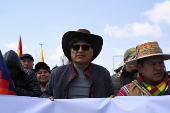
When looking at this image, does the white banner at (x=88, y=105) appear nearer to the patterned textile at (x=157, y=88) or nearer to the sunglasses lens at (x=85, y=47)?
the patterned textile at (x=157, y=88)

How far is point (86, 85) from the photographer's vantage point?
8.40 ft

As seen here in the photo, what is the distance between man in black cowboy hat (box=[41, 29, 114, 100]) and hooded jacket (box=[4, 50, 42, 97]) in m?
0.38

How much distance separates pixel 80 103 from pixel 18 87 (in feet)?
3.67

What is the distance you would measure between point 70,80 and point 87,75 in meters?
0.23

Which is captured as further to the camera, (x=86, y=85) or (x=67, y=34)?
(x=67, y=34)

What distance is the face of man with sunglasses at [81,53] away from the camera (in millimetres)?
2611

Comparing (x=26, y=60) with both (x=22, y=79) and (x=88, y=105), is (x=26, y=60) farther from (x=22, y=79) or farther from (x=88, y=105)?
(x=88, y=105)

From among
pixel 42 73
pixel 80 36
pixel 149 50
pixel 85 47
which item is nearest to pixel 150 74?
pixel 149 50

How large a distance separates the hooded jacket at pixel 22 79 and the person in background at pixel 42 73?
1.61 m

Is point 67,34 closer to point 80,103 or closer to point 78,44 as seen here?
point 78,44

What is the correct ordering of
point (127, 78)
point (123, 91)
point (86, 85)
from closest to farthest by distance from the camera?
point (123, 91) < point (86, 85) < point (127, 78)

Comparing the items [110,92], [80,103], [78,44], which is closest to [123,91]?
[110,92]

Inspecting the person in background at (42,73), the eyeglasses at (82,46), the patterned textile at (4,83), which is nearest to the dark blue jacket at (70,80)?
the eyeglasses at (82,46)

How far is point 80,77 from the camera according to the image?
2615 millimetres
